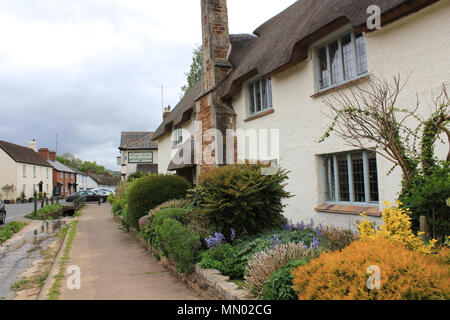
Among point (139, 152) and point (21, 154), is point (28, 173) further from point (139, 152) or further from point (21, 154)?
point (139, 152)

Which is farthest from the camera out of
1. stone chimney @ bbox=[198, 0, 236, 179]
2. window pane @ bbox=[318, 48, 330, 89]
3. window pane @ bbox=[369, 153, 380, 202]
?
stone chimney @ bbox=[198, 0, 236, 179]

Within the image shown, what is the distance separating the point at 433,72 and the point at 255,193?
143 inches

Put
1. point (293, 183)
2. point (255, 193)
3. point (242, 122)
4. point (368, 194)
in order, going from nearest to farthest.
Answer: point (255, 193) < point (368, 194) < point (293, 183) < point (242, 122)

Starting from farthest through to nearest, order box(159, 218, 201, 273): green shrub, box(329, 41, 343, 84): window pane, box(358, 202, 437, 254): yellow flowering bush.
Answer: box(329, 41, 343, 84): window pane, box(159, 218, 201, 273): green shrub, box(358, 202, 437, 254): yellow flowering bush

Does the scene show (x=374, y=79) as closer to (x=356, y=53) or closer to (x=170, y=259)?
(x=356, y=53)

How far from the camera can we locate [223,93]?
1116 cm

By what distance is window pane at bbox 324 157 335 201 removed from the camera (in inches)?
314

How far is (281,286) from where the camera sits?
3.51 metres

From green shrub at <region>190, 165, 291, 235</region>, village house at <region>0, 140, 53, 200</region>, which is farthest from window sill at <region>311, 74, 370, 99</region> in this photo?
village house at <region>0, 140, 53, 200</region>

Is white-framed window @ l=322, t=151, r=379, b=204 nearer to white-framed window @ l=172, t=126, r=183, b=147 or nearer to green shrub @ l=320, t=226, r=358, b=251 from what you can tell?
green shrub @ l=320, t=226, r=358, b=251

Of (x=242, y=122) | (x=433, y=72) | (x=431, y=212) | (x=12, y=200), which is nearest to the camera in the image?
(x=431, y=212)

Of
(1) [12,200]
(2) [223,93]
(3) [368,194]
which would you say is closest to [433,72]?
(3) [368,194]

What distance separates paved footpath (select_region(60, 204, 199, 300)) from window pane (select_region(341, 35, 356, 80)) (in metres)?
5.50
